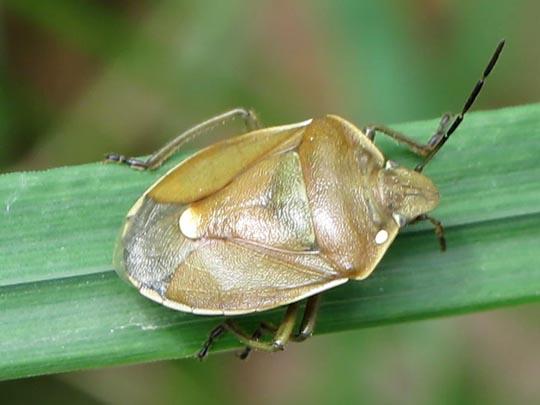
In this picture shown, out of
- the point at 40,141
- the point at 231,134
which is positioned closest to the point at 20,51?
the point at 40,141

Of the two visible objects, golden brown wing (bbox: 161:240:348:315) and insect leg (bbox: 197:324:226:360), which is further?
insect leg (bbox: 197:324:226:360)

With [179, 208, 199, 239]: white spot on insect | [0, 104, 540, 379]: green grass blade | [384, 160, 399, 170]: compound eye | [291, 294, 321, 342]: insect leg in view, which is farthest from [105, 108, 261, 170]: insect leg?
[291, 294, 321, 342]: insect leg

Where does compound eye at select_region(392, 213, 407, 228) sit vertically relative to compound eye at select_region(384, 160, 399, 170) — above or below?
below

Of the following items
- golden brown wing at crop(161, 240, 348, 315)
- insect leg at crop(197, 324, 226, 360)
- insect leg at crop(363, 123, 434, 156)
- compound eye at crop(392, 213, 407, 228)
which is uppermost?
insect leg at crop(363, 123, 434, 156)

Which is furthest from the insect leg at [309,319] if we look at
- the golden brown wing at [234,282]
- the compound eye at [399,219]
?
the compound eye at [399,219]

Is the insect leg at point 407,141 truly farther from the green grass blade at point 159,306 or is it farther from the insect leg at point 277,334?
the insect leg at point 277,334

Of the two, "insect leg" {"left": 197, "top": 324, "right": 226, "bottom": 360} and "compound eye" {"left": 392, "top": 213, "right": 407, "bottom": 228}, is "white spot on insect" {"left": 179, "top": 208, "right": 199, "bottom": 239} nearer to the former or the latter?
"insect leg" {"left": 197, "top": 324, "right": 226, "bottom": 360}
